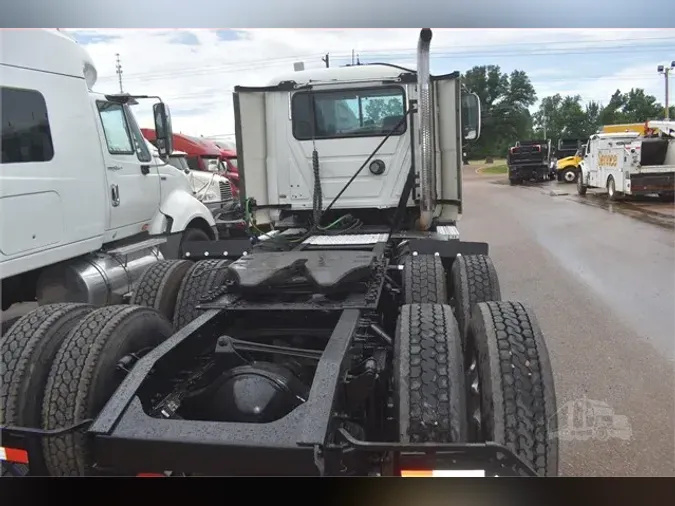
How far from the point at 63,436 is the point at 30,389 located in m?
0.31

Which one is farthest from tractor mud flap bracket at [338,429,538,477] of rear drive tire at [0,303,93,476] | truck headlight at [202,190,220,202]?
truck headlight at [202,190,220,202]

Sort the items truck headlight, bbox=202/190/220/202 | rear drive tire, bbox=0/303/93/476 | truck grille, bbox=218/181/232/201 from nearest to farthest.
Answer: rear drive tire, bbox=0/303/93/476, truck headlight, bbox=202/190/220/202, truck grille, bbox=218/181/232/201

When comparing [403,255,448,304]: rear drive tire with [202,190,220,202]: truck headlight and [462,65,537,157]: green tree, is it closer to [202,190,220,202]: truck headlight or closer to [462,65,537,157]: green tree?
[462,65,537,157]: green tree

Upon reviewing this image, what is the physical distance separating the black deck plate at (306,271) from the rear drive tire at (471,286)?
2.23ft

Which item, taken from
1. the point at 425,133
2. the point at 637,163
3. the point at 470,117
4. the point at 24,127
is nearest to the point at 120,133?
the point at 24,127

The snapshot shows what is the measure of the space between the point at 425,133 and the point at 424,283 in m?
1.34

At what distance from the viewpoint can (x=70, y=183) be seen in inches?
208

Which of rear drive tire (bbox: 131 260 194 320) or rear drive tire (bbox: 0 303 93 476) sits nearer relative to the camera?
rear drive tire (bbox: 0 303 93 476)

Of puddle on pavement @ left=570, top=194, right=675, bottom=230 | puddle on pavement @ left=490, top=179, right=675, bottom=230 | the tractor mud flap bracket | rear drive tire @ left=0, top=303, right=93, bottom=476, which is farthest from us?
puddle on pavement @ left=490, top=179, right=675, bottom=230

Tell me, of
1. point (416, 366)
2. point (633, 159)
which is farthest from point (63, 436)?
point (633, 159)

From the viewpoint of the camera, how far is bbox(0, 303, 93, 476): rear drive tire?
93.4 inches

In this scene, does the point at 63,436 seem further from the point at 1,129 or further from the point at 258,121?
the point at 258,121

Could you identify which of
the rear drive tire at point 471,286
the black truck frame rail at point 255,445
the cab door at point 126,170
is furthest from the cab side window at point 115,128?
the black truck frame rail at point 255,445

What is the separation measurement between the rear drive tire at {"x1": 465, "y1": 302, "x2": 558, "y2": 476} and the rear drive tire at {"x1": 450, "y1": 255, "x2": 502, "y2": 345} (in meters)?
1.20
